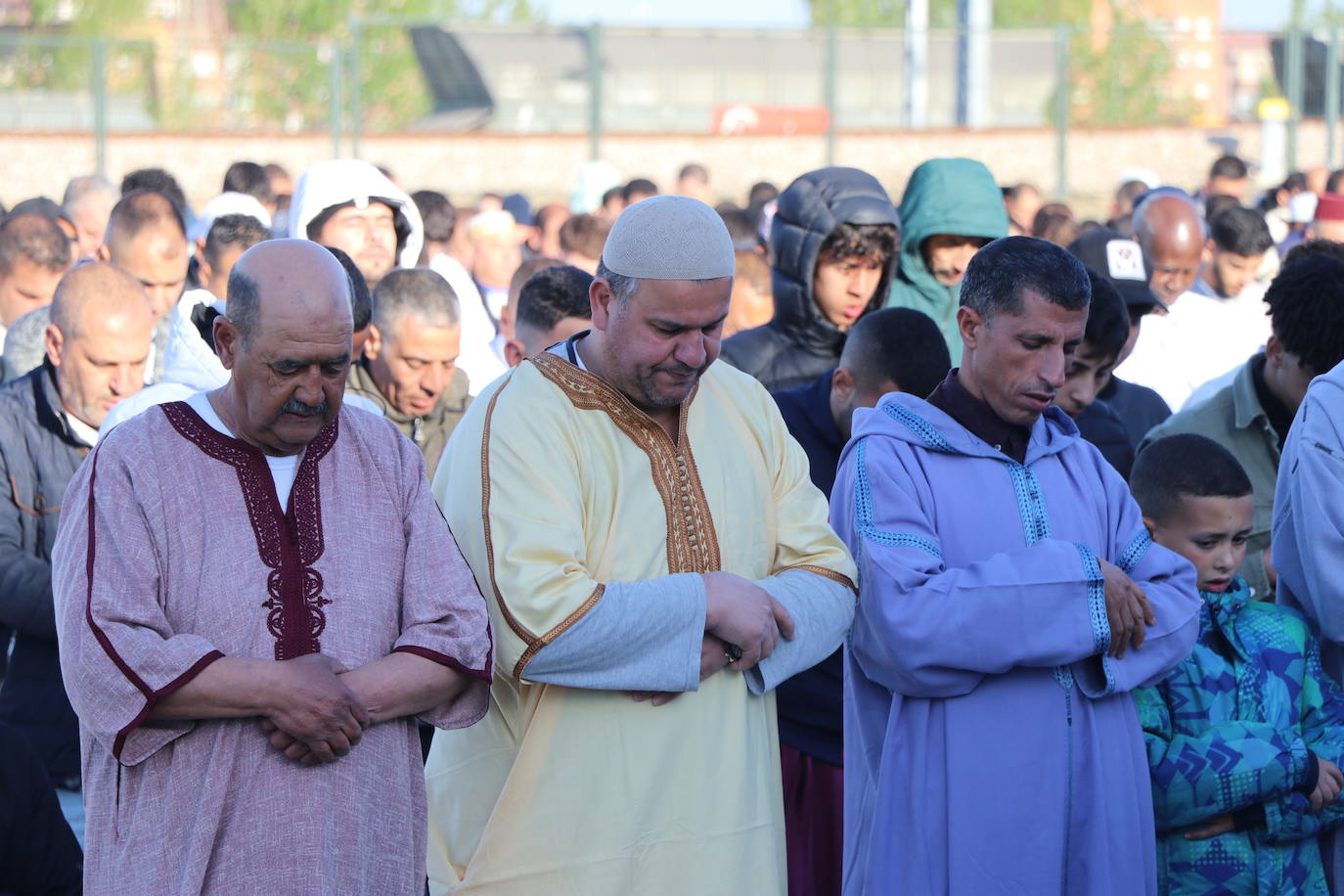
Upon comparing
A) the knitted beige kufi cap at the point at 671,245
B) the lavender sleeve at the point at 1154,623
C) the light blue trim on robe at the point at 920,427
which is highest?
the knitted beige kufi cap at the point at 671,245

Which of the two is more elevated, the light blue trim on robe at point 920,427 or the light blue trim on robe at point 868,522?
the light blue trim on robe at point 920,427

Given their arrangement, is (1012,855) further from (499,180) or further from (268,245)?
(499,180)

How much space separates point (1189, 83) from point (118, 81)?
136ft

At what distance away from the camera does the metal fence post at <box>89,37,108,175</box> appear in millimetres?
21297

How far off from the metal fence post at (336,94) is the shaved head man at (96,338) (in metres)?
17.1

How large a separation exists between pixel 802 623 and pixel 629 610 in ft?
1.26

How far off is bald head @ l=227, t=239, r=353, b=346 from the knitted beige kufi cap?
1.79 ft

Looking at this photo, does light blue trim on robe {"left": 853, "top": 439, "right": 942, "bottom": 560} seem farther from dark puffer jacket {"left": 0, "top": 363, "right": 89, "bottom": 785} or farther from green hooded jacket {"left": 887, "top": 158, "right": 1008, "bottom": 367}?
dark puffer jacket {"left": 0, "top": 363, "right": 89, "bottom": 785}

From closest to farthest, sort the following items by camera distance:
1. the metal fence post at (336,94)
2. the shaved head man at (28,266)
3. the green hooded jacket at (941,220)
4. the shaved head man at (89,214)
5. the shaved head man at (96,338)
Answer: the shaved head man at (96,338) < the green hooded jacket at (941,220) < the shaved head man at (28,266) < the shaved head man at (89,214) < the metal fence post at (336,94)

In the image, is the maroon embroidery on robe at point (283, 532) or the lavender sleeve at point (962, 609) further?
the lavender sleeve at point (962, 609)

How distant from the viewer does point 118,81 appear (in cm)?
2316

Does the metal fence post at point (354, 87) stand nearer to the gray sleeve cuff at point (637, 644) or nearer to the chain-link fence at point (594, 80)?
the chain-link fence at point (594, 80)

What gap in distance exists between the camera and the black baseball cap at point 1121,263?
6070 mm

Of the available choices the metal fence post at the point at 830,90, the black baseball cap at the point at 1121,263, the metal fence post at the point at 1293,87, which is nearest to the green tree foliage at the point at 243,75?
the metal fence post at the point at 830,90
